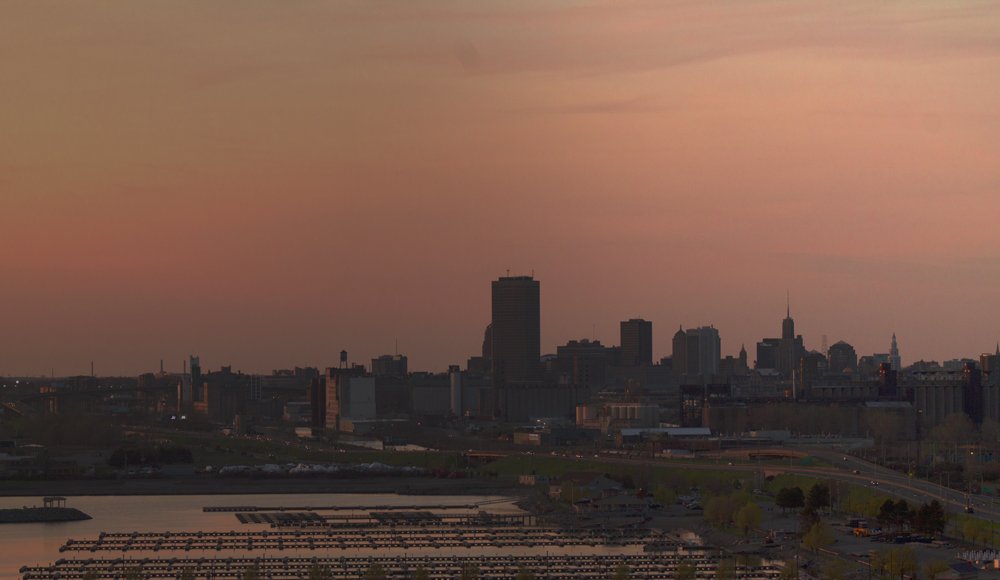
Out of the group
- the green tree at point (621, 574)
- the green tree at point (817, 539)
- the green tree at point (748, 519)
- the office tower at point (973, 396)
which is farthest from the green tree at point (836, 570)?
the office tower at point (973, 396)

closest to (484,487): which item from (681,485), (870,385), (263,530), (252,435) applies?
(681,485)

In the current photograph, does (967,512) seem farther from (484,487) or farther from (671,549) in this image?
(484,487)

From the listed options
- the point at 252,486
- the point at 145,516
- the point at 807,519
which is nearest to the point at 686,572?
the point at 807,519

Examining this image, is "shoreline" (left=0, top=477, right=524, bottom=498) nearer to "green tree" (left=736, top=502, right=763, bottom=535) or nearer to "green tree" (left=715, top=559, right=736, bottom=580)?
"green tree" (left=736, top=502, right=763, bottom=535)

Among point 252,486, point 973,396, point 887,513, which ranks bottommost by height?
point 252,486

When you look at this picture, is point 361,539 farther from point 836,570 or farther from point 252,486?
point 252,486

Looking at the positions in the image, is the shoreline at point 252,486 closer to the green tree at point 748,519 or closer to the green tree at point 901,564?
the green tree at point 748,519
